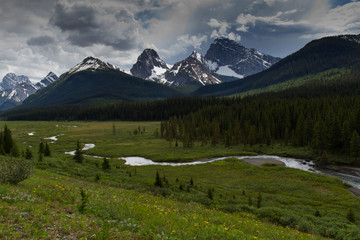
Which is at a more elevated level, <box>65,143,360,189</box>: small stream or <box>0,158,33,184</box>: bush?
<box>0,158,33,184</box>: bush

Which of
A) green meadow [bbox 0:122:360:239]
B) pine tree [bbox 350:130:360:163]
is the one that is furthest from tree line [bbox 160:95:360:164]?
green meadow [bbox 0:122:360:239]

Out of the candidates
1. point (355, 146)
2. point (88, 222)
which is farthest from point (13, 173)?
point (355, 146)

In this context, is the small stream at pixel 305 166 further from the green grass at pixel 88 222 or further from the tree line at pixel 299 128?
the green grass at pixel 88 222

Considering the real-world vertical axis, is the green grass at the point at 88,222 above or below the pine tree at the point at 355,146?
above

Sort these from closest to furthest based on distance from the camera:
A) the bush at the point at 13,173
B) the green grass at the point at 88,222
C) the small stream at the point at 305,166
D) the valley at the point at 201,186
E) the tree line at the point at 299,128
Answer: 1. the green grass at the point at 88,222
2. the valley at the point at 201,186
3. the bush at the point at 13,173
4. the small stream at the point at 305,166
5. the tree line at the point at 299,128

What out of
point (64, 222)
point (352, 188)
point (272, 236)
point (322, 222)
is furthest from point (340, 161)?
point (64, 222)

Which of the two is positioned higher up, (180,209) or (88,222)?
(88,222)

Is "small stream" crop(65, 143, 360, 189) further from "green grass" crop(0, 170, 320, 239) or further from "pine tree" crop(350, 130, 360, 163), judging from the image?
"green grass" crop(0, 170, 320, 239)

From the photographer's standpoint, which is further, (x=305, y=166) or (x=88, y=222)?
(x=305, y=166)

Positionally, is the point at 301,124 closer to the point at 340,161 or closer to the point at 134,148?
the point at 340,161

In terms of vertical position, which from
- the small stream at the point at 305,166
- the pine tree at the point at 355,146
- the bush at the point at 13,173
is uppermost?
the bush at the point at 13,173

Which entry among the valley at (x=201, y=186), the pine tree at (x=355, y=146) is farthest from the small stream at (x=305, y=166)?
the pine tree at (x=355, y=146)

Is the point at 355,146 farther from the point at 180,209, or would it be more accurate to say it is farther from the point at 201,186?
the point at 180,209

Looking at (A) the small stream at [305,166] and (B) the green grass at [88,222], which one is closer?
(B) the green grass at [88,222]
